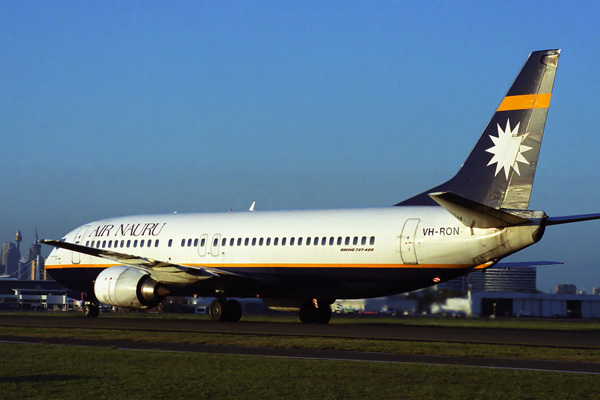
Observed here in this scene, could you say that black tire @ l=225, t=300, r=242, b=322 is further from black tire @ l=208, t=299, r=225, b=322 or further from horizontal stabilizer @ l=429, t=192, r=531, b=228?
horizontal stabilizer @ l=429, t=192, r=531, b=228

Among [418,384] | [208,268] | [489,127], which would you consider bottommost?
[418,384]

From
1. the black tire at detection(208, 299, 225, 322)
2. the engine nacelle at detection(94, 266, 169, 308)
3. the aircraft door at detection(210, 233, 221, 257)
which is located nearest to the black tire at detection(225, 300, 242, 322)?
the black tire at detection(208, 299, 225, 322)

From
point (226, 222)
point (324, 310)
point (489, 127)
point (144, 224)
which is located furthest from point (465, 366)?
point (144, 224)

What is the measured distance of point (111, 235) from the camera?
40.8 metres

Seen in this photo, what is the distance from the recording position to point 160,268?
33.7 m

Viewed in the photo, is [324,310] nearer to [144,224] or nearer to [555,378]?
[144,224]

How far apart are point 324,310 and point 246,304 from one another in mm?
17093

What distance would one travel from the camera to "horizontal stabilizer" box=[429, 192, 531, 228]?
85.2 ft

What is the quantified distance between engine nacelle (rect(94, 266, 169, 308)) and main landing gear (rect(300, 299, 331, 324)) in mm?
5562

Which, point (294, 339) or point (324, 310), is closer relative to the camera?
point (294, 339)

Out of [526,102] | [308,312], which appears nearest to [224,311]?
[308,312]

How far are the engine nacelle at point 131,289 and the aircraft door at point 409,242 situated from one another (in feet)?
32.8

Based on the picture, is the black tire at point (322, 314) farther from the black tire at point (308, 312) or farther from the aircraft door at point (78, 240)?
the aircraft door at point (78, 240)

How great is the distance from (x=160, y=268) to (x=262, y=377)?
19.6 meters
